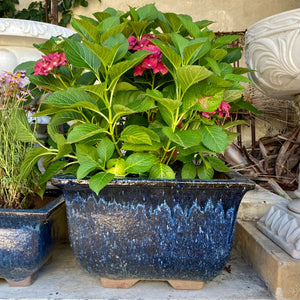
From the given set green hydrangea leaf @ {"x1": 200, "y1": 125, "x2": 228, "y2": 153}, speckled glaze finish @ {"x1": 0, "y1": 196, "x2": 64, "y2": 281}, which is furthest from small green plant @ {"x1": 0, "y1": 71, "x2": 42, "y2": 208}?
green hydrangea leaf @ {"x1": 200, "y1": 125, "x2": 228, "y2": 153}

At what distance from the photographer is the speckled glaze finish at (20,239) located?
0.80 meters

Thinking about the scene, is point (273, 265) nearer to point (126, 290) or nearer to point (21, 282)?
point (126, 290)

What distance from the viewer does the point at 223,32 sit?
11.5ft

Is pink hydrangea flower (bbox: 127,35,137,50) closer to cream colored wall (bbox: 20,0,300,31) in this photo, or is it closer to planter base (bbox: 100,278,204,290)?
planter base (bbox: 100,278,204,290)

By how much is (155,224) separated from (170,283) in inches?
7.5

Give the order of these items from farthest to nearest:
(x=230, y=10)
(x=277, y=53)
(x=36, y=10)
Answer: (x=230, y=10) < (x=36, y=10) < (x=277, y=53)

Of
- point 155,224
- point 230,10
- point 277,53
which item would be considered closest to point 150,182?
point 155,224

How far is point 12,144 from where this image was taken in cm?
94

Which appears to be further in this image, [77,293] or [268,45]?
[268,45]

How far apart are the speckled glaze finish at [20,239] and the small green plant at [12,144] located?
117mm

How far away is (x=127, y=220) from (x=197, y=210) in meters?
0.18

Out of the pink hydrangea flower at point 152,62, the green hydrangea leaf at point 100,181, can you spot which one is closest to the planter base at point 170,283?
the green hydrangea leaf at point 100,181

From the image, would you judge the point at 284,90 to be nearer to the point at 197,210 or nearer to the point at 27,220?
the point at 197,210

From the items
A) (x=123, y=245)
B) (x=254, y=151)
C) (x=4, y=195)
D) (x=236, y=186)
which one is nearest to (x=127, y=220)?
(x=123, y=245)
